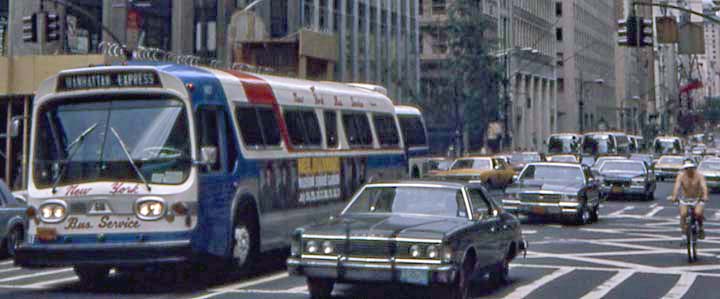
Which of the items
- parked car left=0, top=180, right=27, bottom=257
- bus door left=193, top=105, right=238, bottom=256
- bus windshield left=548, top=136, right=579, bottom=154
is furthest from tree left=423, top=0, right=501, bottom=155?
bus door left=193, top=105, right=238, bottom=256

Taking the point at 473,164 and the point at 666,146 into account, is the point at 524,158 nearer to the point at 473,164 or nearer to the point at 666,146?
the point at 473,164

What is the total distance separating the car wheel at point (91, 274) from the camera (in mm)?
15344

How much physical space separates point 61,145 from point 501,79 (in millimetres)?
42536

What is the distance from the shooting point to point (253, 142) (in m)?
16.2

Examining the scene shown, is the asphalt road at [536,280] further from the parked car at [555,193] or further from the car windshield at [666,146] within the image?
the car windshield at [666,146]

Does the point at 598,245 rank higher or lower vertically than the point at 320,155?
lower

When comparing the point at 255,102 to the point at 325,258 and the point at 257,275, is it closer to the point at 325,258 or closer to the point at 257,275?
the point at 257,275

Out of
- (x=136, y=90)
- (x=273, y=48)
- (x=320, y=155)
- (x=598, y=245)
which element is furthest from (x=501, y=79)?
(x=136, y=90)

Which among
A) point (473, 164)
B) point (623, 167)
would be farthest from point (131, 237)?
point (623, 167)

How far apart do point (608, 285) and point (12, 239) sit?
1121 centimetres

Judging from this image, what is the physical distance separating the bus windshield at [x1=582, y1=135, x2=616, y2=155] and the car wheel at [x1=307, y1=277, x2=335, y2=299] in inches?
2131

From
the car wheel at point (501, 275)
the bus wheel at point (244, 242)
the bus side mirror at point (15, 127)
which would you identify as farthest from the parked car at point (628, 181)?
the bus side mirror at point (15, 127)

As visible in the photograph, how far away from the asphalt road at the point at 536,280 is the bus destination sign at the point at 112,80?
274cm

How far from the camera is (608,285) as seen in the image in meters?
15.0
